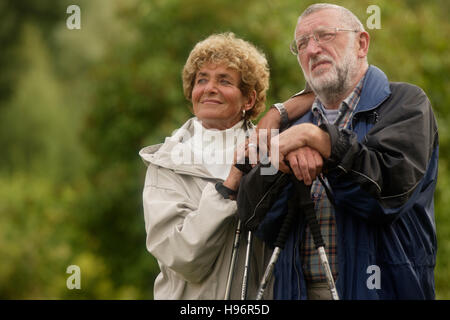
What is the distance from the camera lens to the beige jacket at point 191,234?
3.44m

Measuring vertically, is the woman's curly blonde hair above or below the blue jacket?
above

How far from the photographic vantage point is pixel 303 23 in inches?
141

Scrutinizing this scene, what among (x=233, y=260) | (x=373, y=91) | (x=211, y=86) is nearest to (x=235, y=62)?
(x=211, y=86)

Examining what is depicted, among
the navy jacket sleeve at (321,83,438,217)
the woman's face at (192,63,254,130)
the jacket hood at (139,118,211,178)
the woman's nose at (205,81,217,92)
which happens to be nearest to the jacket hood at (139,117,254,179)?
the jacket hood at (139,118,211,178)

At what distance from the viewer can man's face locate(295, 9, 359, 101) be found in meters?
3.52

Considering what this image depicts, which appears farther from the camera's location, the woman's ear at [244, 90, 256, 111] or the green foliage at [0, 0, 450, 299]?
the green foliage at [0, 0, 450, 299]

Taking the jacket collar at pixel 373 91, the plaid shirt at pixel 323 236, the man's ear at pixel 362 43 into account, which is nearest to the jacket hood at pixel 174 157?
the plaid shirt at pixel 323 236

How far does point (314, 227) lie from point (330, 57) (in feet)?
2.99

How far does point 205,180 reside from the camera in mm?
3771

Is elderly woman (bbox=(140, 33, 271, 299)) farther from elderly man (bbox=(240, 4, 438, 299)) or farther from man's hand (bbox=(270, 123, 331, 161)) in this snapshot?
man's hand (bbox=(270, 123, 331, 161))

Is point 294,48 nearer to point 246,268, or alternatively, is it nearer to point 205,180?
point 205,180

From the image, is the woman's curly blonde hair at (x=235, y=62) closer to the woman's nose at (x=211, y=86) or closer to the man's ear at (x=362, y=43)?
the woman's nose at (x=211, y=86)

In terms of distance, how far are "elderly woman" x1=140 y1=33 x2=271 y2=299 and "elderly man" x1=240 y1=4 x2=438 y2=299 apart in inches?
9.9
